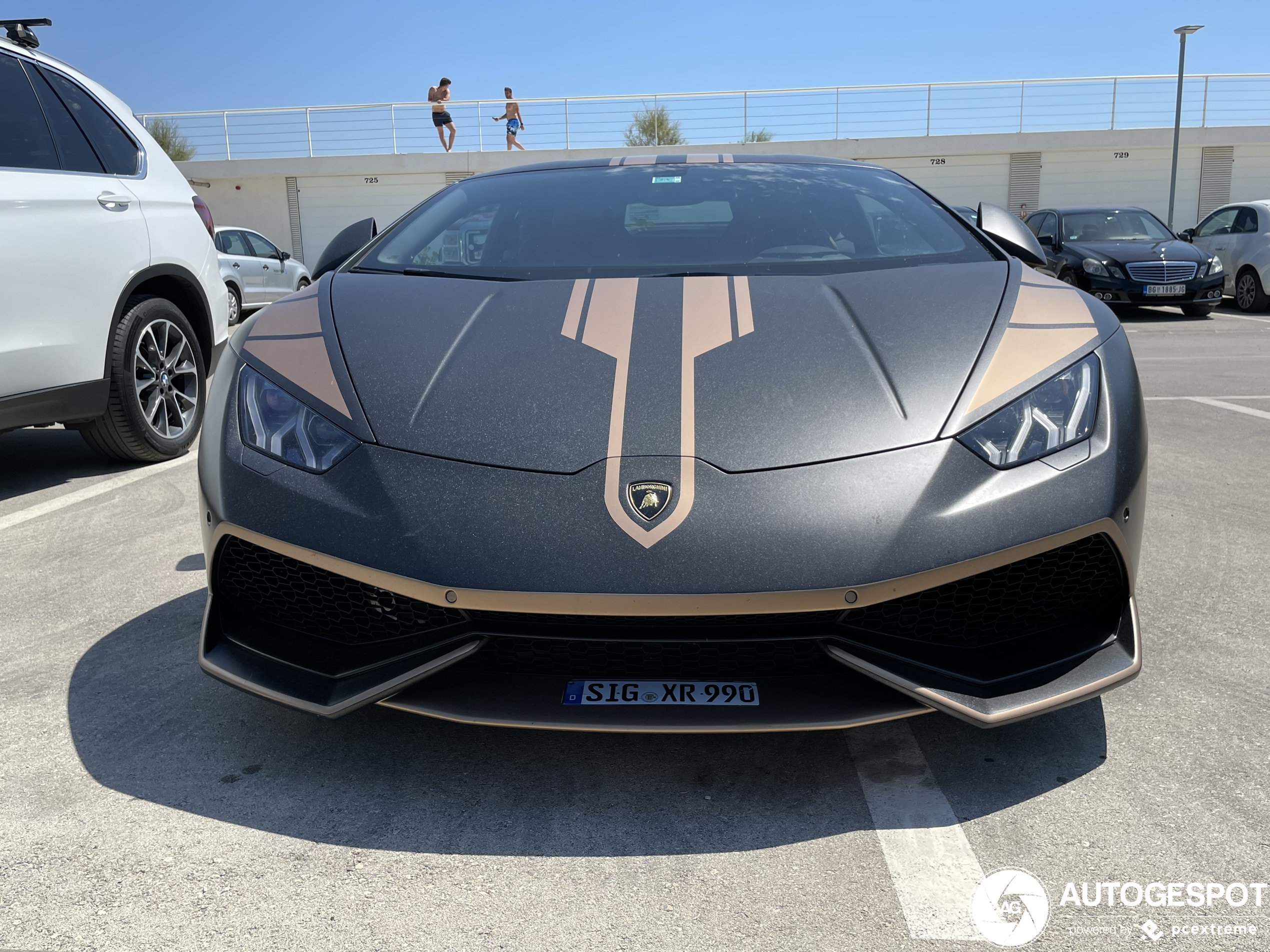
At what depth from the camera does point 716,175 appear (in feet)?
10.2

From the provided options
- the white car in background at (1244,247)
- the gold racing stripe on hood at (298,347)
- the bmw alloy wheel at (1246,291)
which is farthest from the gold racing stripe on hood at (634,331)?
the bmw alloy wheel at (1246,291)

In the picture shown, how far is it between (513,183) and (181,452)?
2508 millimetres

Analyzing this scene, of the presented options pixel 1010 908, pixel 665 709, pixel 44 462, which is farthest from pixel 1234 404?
pixel 44 462

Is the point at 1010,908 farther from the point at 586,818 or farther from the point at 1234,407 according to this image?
the point at 1234,407

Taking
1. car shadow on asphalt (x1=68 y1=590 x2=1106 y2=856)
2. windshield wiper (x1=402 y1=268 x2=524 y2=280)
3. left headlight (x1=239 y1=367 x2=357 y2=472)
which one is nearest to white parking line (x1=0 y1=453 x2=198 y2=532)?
car shadow on asphalt (x1=68 y1=590 x2=1106 y2=856)

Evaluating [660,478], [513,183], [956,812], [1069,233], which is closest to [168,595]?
[513,183]

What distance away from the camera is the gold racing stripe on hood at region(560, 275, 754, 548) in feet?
5.69

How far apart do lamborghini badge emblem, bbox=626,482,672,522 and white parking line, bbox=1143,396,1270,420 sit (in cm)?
470

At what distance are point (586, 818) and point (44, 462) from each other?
407 centimetres

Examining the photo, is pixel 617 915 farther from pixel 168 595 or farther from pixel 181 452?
pixel 181 452

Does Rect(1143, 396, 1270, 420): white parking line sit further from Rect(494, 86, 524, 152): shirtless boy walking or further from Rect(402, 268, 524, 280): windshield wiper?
Rect(494, 86, 524, 152): shirtless boy walking

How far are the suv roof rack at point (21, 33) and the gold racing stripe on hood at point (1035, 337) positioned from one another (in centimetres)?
401

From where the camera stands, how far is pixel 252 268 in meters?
13.6

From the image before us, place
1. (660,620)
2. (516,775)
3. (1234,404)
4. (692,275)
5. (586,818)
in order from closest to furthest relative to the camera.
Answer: (660,620), (586,818), (516,775), (692,275), (1234,404)
